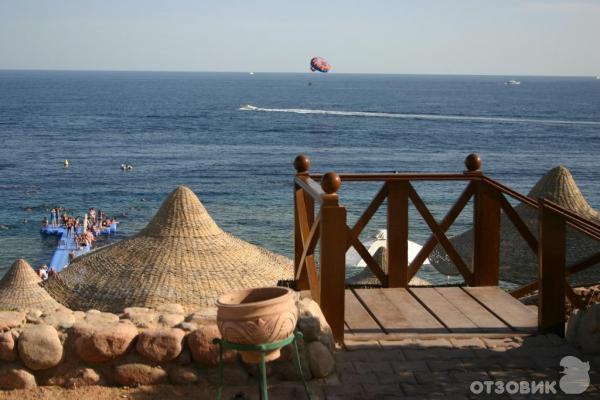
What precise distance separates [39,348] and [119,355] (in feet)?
1.41

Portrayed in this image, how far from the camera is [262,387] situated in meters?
3.68

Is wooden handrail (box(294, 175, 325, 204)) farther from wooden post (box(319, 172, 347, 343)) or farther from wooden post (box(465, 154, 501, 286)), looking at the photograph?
wooden post (box(465, 154, 501, 286))

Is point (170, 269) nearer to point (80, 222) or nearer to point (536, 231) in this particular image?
point (536, 231)

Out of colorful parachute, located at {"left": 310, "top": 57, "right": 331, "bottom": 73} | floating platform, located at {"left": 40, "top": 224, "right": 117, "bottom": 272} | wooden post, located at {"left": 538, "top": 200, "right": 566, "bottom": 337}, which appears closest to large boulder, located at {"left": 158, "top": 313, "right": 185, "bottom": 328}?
wooden post, located at {"left": 538, "top": 200, "right": 566, "bottom": 337}

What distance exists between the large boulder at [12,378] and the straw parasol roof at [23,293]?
8.32 meters

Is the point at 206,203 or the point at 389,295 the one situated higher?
the point at 389,295

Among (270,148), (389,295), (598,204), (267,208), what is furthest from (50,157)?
(389,295)

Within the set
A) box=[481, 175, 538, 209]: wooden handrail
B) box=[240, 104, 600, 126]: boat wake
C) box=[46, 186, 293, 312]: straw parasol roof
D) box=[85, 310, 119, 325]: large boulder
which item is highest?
box=[481, 175, 538, 209]: wooden handrail

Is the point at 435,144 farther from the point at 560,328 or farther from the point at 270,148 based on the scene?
the point at 560,328

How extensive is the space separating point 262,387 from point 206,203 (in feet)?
109

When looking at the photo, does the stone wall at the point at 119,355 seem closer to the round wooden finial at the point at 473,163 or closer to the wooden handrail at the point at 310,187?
the wooden handrail at the point at 310,187

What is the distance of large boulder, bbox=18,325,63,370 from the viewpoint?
4117mm

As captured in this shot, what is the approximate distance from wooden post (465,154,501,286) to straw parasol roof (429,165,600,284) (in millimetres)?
7567

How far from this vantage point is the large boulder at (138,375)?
4.17m
